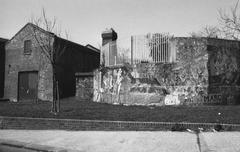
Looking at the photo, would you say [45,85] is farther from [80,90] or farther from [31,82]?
[80,90]

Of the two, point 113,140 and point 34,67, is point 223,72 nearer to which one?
point 113,140

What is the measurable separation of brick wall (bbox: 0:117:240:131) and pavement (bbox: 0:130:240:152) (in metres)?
0.32

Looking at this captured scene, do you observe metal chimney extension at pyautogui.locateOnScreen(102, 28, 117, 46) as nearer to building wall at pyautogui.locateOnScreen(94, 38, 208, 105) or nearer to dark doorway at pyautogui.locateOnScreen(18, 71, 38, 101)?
building wall at pyautogui.locateOnScreen(94, 38, 208, 105)

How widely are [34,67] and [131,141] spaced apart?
16.3 meters

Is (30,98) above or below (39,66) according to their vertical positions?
below

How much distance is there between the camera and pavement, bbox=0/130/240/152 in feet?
27.3

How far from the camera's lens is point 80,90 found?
20844 mm

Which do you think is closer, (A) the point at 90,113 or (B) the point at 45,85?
(A) the point at 90,113

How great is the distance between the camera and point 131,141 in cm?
935

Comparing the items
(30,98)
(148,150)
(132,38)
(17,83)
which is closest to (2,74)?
(17,83)

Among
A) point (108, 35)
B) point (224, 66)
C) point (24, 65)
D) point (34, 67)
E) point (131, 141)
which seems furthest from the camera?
point (24, 65)

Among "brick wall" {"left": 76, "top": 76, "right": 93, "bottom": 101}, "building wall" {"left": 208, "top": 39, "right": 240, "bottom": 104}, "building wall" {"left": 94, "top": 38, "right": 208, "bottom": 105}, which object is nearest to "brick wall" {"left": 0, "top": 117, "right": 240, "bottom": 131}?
"building wall" {"left": 94, "top": 38, "right": 208, "bottom": 105}

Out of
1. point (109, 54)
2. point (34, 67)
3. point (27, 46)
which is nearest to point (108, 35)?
point (109, 54)

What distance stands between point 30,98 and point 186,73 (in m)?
13.7
